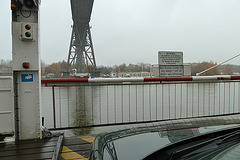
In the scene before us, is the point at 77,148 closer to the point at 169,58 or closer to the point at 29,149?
the point at 29,149

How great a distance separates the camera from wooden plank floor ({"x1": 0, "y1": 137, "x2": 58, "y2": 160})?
2053 mm

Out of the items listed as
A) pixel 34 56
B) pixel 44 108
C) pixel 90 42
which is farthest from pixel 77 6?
pixel 34 56

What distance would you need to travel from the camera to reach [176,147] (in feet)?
3.31

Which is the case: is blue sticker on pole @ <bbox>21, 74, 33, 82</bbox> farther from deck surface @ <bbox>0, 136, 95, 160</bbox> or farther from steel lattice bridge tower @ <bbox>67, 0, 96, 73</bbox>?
steel lattice bridge tower @ <bbox>67, 0, 96, 73</bbox>

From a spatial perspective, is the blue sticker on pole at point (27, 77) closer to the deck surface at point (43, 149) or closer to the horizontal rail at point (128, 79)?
the horizontal rail at point (128, 79)

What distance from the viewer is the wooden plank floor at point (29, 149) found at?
2053 millimetres

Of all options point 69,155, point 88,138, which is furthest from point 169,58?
point 69,155

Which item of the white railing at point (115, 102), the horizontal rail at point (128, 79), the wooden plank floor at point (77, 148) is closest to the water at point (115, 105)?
the white railing at point (115, 102)

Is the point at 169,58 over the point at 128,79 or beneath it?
over

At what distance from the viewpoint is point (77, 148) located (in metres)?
2.38

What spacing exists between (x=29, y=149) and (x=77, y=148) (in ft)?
2.03

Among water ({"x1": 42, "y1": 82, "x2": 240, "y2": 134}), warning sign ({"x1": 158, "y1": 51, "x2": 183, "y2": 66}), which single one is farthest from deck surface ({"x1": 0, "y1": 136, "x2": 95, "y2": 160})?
warning sign ({"x1": 158, "y1": 51, "x2": 183, "y2": 66})

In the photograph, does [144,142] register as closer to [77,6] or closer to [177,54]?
[177,54]

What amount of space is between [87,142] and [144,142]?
159 centimetres
